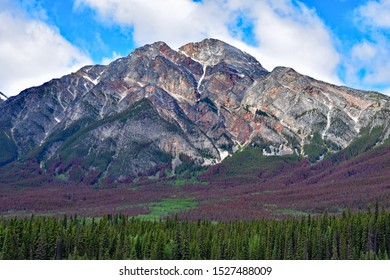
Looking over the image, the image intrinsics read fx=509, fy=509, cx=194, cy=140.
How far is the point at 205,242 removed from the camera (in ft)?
483

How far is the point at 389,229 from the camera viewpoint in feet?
513

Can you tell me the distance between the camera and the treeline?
462ft

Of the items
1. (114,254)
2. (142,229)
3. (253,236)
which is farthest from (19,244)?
(253,236)

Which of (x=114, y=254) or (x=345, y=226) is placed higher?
(x=345, y=226)

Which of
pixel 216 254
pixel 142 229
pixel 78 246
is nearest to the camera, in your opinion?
pixel 216 254

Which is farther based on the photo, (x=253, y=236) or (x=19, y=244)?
(x=253, y=236)

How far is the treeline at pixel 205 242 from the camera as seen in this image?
462ft

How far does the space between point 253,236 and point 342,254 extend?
1046 inches

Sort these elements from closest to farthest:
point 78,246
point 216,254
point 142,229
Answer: point 216,254 → point 78,246 → point 142,229

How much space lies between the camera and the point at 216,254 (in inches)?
5463

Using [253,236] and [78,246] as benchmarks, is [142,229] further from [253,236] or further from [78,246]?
[253,236]

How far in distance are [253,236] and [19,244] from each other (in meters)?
68.9
